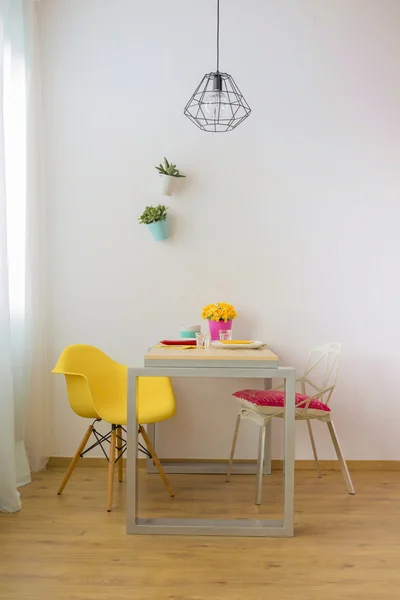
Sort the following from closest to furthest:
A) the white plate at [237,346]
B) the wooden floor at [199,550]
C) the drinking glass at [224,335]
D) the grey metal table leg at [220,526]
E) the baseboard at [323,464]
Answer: the wooden floor at [199,550], the grey metal table leg at [220,526], the white plate at [237,346], the drinking glass at [224,335], the baseboard at [323,464]

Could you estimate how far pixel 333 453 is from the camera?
169 inches

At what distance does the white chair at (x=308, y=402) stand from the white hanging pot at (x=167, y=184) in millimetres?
1253

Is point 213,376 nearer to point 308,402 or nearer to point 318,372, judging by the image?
point 308,402

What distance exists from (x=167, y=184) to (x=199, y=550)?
2.15 metres

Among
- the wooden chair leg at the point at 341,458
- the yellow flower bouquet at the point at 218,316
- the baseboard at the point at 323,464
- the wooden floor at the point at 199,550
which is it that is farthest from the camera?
the baseboard at the point at 323,464

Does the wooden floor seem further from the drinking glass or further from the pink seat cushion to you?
the drinking glass

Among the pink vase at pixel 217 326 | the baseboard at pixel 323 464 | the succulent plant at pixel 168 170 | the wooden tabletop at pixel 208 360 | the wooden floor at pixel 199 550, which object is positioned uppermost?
the succulent plant at pixel 168 170

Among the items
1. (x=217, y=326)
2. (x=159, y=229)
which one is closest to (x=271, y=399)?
(x=217, y=326)

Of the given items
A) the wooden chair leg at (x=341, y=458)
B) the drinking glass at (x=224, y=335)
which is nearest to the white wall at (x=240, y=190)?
the drinking glass at (x=224, y=335)

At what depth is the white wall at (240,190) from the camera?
4293 mm

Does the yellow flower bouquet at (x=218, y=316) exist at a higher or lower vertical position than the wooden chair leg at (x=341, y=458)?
higher

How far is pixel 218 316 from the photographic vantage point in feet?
13.2

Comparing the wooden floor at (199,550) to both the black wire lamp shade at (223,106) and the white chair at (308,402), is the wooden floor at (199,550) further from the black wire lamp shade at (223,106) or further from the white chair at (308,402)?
the black wire lamp shade at (223,106)

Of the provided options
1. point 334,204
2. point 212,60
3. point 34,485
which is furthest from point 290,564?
point 212,60
